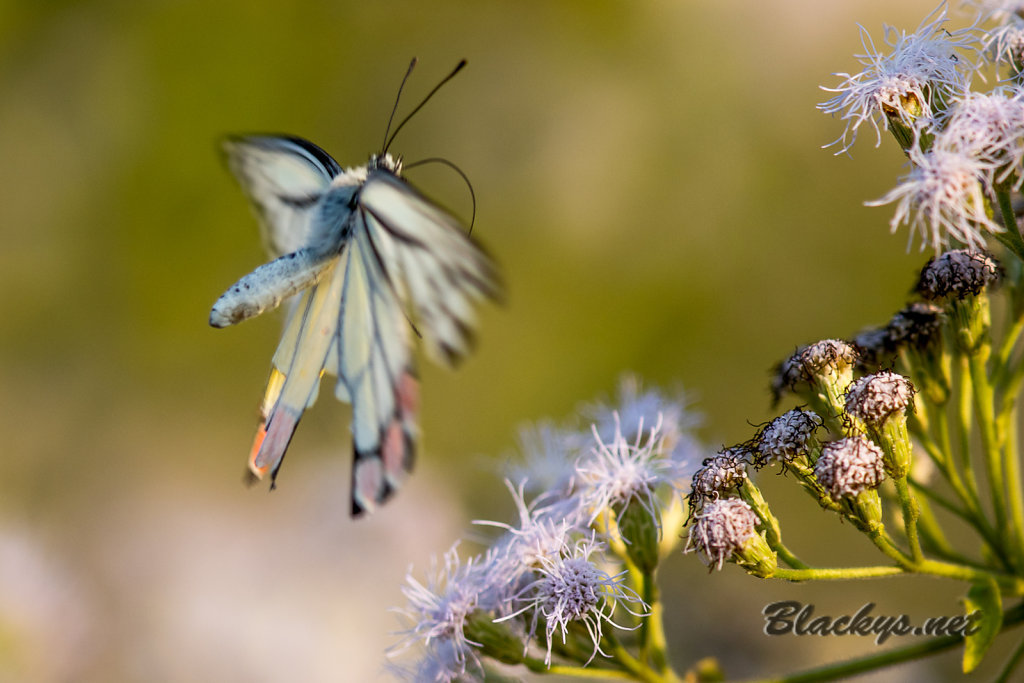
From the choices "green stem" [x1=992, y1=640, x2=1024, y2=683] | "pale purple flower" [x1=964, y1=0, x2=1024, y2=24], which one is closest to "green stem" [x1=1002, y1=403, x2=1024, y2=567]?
"green stem" [x1=992, y1=640, x2=1024, y2=683]

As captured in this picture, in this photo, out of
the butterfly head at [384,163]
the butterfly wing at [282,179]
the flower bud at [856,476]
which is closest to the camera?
the flower bud at [856,476]

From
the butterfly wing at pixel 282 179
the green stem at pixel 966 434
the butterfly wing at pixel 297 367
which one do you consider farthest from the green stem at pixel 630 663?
the butterfly wing at pixel 282 179

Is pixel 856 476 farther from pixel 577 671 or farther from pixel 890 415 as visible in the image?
pixel 577 671

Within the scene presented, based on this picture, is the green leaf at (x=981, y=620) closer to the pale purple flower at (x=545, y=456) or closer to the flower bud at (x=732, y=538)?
the flower bud at (x=732, y=538)

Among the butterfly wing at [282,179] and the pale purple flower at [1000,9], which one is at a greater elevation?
the butterfly wing at [282,179]

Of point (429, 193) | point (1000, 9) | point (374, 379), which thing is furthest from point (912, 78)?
point (429, 193)

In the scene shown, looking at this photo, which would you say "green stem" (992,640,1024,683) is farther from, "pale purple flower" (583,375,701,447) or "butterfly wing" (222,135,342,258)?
"butterfly wing" (222,135,342,258)
